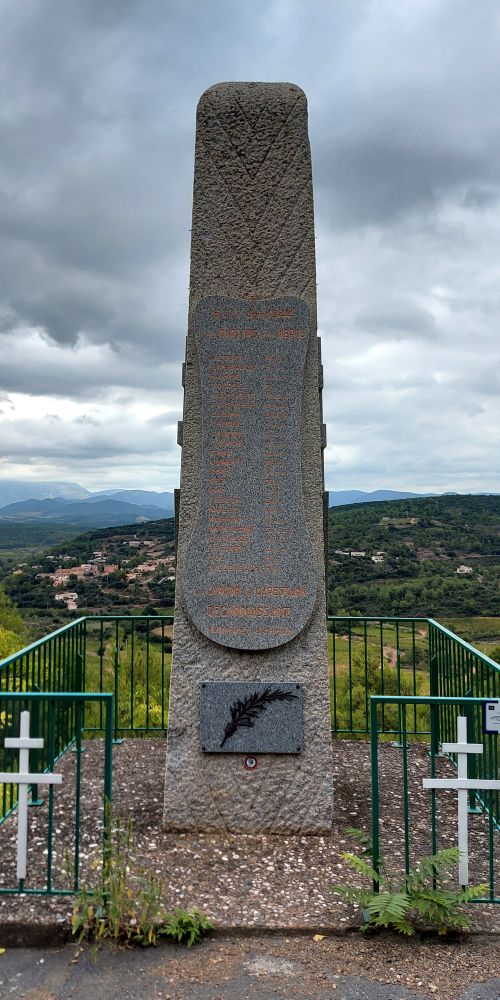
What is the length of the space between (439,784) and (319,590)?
1.40 meters

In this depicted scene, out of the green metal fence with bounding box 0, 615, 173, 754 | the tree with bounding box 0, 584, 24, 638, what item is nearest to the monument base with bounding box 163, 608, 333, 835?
the green metal fence with bounding box 0, 615, 173, 754

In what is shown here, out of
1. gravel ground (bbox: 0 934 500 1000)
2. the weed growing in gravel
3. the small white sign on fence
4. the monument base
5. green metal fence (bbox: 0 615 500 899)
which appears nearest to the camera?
gravel ground (bbox: 0 934 500 1000)

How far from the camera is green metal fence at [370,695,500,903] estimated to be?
10.5ft

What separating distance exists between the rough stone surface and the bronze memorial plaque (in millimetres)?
321

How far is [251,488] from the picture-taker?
425 cm

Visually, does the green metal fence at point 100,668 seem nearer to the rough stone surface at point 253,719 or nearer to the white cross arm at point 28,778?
the white cross arm at point 28,778

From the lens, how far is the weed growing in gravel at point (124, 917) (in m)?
2.96

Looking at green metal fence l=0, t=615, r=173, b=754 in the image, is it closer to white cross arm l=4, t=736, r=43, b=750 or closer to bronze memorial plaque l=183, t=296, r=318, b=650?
white cross arm l=4, t=736, r=43, b=750

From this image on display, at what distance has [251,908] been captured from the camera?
10.6 ft

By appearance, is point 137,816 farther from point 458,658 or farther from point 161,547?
point 161,547

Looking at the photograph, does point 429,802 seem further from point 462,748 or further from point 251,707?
point 462,748

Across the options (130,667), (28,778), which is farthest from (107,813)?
(130,667)

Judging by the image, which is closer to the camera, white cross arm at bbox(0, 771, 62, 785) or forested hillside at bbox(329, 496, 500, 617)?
white cross arm at bbox(0, 771, 62, 785)

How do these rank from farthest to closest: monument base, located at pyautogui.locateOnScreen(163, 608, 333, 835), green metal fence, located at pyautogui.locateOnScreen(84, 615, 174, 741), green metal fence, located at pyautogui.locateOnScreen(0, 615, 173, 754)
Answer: green metal fence, located at pyautogui.locateOnScreen(84, 615, 174, 741), green metal fence, located at pyautogui.locateOnScreen(0, 615, 173, 754), monument base, located at pyautogui.locateOnScreen(163, 608, 333, 835)
